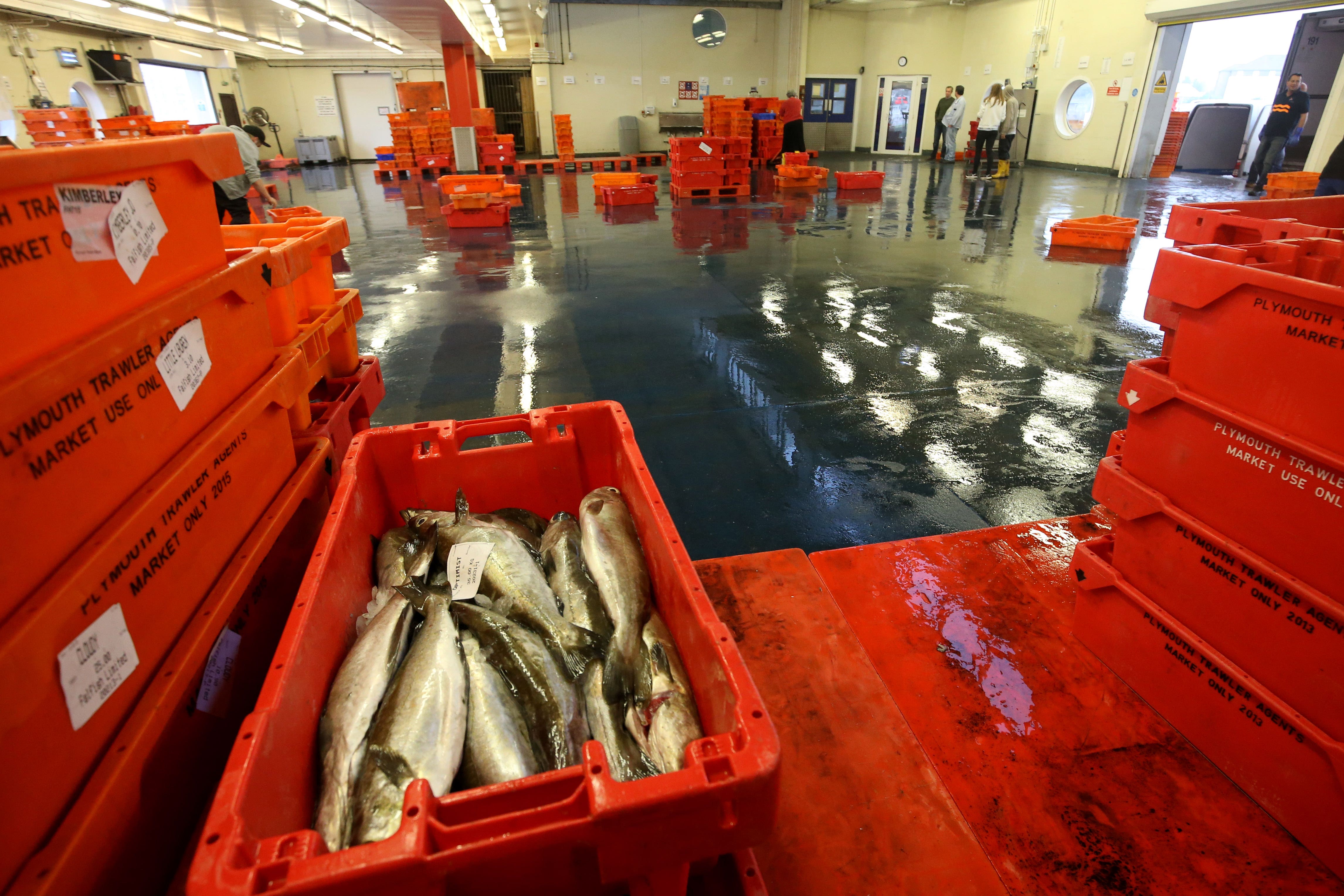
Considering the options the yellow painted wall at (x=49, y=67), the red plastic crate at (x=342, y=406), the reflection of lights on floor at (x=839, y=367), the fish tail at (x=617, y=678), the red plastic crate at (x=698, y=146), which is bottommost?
the reflection of lights on floor at (x=839, y=367)

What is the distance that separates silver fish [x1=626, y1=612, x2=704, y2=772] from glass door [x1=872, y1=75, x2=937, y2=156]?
78.3 feet

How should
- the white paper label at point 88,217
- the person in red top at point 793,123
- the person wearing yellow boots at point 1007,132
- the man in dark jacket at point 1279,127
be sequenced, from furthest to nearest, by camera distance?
the person in red top at point 793,123, the person wearing yellow boots at point 1007,132, the man in dark jacket at point 1279,127, the white paper label at point 88,217

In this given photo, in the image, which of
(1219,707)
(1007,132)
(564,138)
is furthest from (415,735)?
(564,138)

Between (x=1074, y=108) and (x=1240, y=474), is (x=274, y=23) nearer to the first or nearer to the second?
(x=1074, y=108)

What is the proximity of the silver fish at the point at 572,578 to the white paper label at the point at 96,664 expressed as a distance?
0.91 m

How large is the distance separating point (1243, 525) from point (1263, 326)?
0.47 m

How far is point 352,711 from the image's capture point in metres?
1.39

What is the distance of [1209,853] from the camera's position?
1.50 meters

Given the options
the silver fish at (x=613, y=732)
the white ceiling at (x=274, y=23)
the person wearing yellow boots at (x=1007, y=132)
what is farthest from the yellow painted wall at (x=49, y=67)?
the person wearing yellow boots at (x=1007, y=132)

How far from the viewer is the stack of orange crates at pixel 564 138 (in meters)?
19.8

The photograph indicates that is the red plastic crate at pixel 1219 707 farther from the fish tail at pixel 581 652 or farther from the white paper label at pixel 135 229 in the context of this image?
the white paper label at pixel 135 229

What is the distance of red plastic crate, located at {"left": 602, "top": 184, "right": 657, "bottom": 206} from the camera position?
1195cm

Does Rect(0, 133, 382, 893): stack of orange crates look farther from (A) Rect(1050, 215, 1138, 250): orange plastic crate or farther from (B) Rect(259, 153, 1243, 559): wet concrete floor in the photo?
(A) Rect(1050, 215, 1138, 250): orange plastic crate

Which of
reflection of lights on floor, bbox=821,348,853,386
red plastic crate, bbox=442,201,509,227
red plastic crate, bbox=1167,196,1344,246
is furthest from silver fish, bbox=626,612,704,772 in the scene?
red plastic crate, bbox=442,201,509,227
